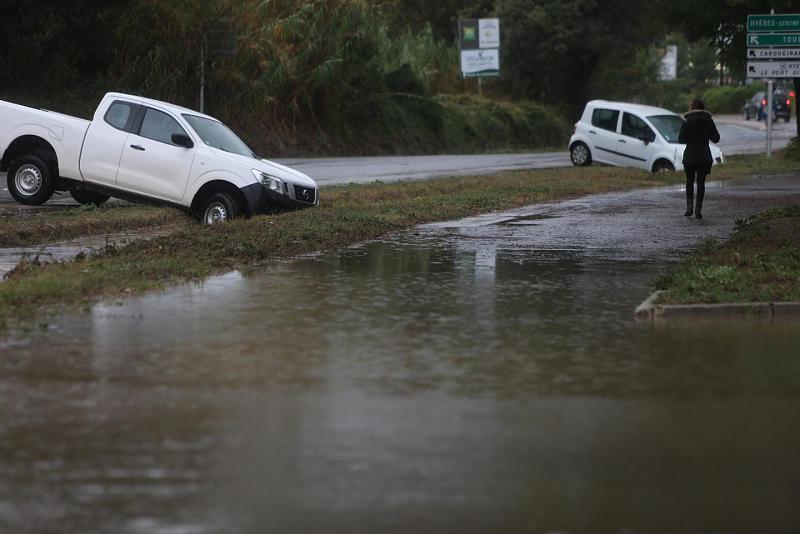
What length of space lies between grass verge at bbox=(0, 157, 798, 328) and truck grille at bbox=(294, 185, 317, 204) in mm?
339

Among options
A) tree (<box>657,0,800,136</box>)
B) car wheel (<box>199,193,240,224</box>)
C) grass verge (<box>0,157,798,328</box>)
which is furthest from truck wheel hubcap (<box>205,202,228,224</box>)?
tree (<box>657,0,800,136</box>)

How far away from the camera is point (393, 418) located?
24.6ft

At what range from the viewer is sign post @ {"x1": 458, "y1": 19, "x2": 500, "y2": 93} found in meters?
60.0

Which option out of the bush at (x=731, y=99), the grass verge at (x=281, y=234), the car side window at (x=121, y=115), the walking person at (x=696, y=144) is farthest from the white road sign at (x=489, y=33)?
the bush at (x=731, y=99)

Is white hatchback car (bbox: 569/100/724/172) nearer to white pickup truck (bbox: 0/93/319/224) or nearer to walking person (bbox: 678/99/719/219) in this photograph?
walking person (bbox: 678/99/719/219)

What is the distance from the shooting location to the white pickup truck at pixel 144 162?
61.4 feet

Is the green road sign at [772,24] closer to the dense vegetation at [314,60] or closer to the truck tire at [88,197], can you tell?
the dense vegetation at [314,60]

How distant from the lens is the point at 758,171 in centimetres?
3312

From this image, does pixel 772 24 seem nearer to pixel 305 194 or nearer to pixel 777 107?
pixel 305 194

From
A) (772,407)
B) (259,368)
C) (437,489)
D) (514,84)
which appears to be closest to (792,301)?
(772,407)

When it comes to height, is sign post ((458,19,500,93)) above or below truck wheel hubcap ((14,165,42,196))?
above

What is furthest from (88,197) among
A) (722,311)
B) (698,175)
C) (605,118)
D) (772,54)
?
(772,54)

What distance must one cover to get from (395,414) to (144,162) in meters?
12.0

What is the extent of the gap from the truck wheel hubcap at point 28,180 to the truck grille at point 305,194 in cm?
355
